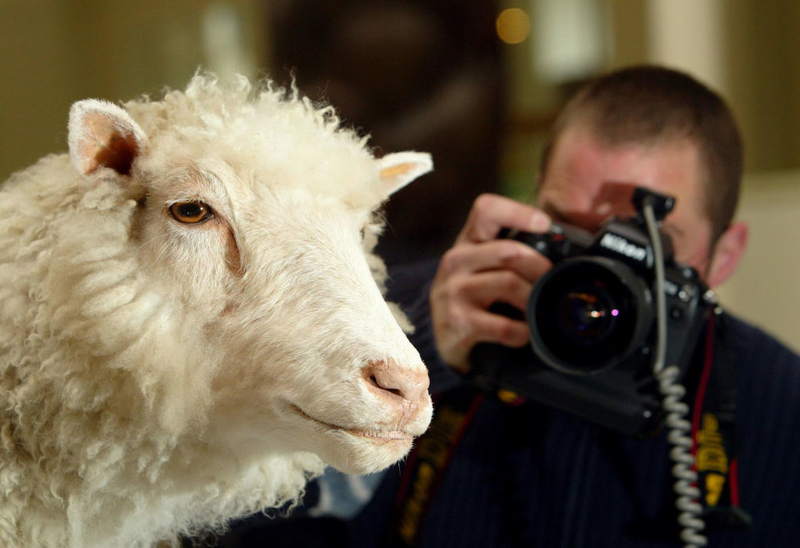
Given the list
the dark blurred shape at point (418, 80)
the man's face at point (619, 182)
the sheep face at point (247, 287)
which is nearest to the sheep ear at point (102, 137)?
the sheep face at point (247, 287)

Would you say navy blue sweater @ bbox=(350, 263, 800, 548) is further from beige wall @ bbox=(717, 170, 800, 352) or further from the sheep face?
beige wall @ bbox=(717, 170, 800, 352)

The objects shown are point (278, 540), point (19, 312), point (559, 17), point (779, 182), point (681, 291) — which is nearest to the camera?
point (19, 312)

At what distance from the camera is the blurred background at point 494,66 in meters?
0.95

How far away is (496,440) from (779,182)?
842mm

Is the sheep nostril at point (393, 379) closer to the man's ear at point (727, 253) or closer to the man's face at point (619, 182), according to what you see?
the man's face at point (619, 182)

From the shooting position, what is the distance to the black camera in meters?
0.46

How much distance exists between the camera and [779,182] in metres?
1.21

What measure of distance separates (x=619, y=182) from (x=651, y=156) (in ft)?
0.15

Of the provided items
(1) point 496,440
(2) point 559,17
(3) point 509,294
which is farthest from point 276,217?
(2) point 559,17

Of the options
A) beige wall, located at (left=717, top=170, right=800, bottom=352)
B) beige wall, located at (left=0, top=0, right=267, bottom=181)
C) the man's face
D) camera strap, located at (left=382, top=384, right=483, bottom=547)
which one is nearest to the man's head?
the man's face

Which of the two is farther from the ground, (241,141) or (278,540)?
(241,141)

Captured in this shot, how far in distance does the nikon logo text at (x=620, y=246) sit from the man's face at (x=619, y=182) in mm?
109

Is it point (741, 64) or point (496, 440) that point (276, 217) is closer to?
point (496, 440)

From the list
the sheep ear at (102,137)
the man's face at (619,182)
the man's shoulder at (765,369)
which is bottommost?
the man's shoulder at (765,369)
